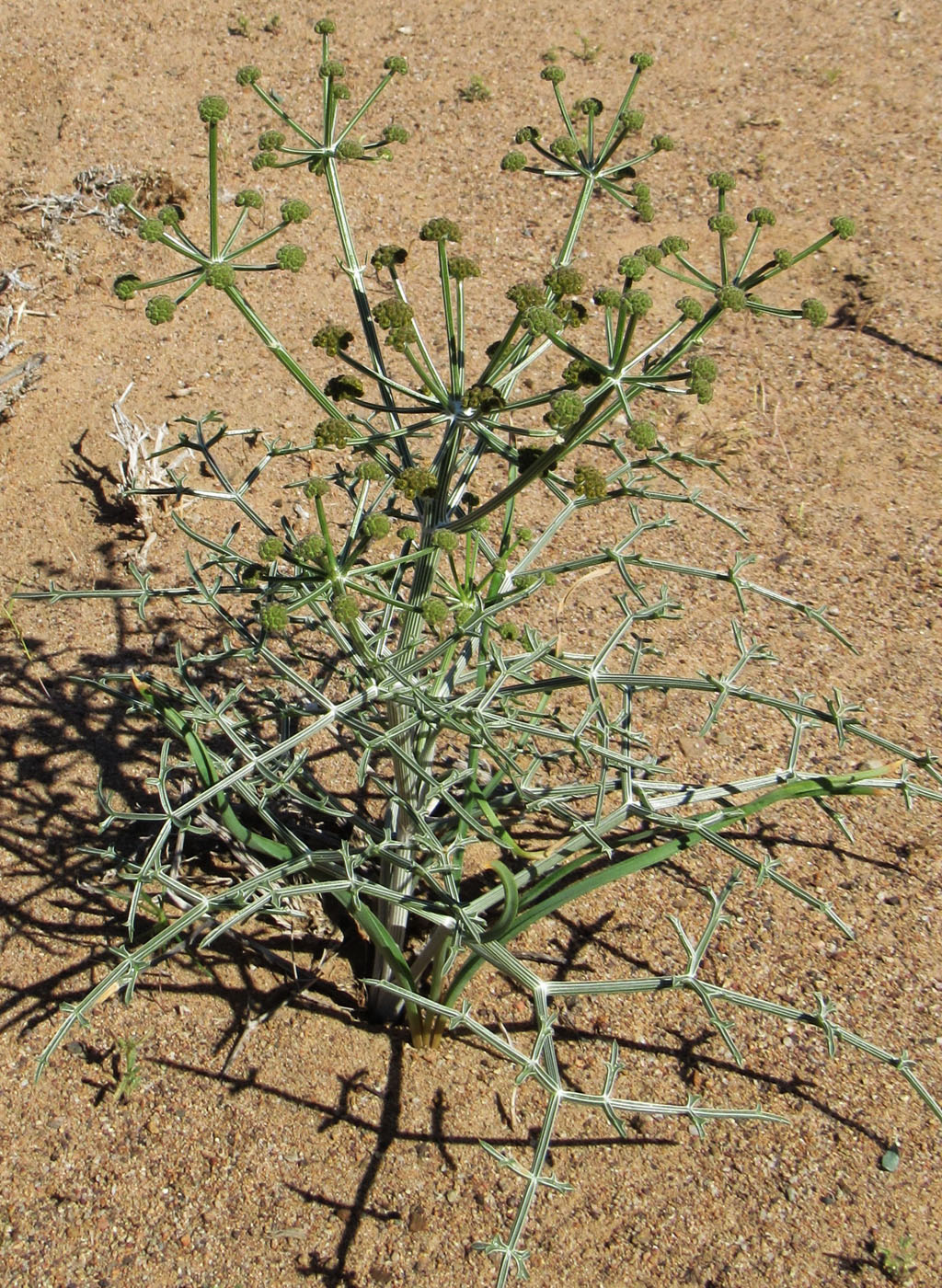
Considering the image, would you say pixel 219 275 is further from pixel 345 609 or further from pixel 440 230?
pixel 345 609

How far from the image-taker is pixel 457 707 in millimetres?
2018

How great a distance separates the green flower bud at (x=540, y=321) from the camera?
5.30 feet

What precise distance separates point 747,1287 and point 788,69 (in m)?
5.29

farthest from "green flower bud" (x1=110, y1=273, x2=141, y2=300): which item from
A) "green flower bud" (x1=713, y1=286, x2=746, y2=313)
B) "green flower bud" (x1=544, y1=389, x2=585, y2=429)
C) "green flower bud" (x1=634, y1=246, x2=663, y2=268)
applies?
"green flower bud" (x1=713, y1=286, x2=746, y2=313)

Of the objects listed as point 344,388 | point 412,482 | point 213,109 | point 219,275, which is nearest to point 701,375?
point 412,482

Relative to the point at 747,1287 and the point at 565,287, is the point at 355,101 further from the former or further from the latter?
the point at 747,1287

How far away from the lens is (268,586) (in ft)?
6.53

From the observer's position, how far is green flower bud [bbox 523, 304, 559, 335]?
5.30 ft

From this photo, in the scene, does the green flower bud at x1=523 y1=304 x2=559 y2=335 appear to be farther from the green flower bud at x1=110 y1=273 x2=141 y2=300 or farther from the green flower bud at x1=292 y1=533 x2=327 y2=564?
the green flower bud at x1=110 y1=273 x2=141 y2=300

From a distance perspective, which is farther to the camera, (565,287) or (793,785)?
(793,785)

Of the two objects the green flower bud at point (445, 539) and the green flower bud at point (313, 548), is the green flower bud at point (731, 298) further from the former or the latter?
the green flower bud at point (313, 548)

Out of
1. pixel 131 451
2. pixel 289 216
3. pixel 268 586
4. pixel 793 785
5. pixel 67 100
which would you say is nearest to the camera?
pixel 289 216

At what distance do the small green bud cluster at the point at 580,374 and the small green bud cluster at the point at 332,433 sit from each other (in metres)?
0.34

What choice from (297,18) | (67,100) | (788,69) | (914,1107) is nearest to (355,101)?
(297,18)
